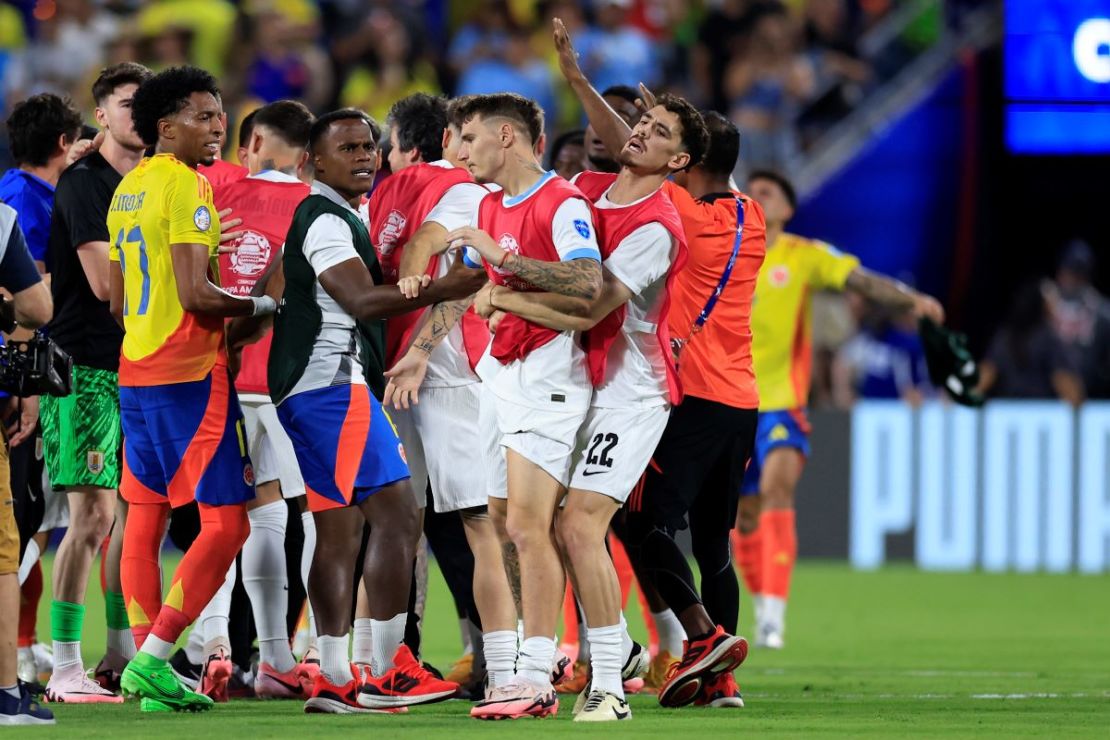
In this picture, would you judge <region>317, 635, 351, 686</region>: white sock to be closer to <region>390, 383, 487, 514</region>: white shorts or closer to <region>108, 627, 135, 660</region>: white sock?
<region>390, 383, 487, 514</region>: white shorts

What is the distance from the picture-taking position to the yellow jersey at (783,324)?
11609 millimetres

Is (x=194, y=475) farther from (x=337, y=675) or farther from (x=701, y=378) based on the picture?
(x=701, y=378)

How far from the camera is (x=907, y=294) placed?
10.6 m

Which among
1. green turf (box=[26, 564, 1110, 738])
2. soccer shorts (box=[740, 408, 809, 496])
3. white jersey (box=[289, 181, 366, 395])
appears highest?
white jersey (box=[289, 181, 366, 395])

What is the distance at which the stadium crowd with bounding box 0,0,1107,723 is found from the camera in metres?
7.16

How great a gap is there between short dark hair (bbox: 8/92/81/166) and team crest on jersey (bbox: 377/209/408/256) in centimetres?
168

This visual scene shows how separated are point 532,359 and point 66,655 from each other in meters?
2.42

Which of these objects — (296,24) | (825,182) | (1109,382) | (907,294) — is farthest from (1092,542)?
(296,24)

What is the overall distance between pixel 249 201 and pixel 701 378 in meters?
2.06

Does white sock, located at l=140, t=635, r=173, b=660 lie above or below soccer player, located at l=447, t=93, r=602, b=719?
below

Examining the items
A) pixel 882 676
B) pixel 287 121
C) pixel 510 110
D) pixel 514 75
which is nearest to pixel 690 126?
pixel 510 110

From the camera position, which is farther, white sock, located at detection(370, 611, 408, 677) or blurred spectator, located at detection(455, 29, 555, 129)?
blurred spectator, located at detection(455, 29, 555, 129)

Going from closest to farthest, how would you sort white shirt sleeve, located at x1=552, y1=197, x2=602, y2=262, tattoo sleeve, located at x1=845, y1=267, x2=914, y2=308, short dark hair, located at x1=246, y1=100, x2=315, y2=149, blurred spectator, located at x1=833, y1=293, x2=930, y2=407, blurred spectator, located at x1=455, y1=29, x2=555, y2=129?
white shirt sleeve, located at x1=552, y1=197, x2=602, y2=262 → short dark hair, located at x1=246, y1=100, x2=315, y2=149 → tattoo sleeve, located at x1=845, y1=267, x2=914, y2=308 → blurred spectator, located at x1=833, y1=293, x2=930, y2=407 → blurred spectator, located at x1=455, y1=29, x2=555, y2=129

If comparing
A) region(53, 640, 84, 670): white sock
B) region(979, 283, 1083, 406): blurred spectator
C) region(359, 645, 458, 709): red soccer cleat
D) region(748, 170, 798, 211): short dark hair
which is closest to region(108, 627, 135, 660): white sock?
region(53, 640, 84, 670): white sock
